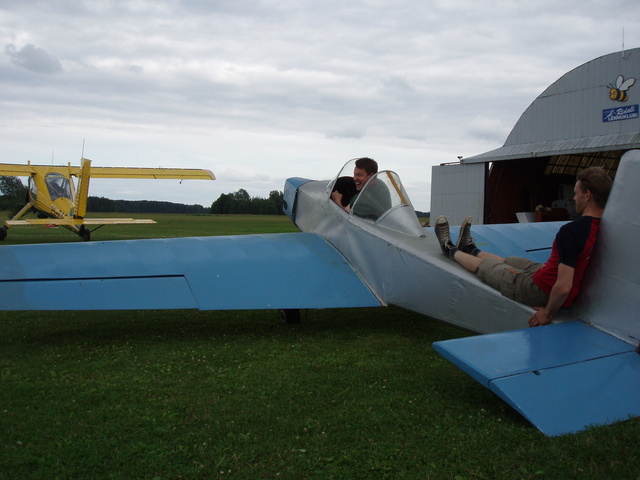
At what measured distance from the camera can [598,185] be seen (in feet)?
12.1

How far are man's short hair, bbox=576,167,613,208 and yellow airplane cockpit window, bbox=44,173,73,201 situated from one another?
2099 centimetres

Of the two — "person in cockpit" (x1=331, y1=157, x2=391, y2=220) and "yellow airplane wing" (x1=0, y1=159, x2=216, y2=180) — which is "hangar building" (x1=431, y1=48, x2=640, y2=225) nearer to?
"yellow airplane wing" (x1=0, y1=159, x2=216, y2=180)

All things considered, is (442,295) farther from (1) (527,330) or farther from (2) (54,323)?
(2) (54,323)

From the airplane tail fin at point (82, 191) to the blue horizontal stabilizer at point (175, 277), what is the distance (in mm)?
14744

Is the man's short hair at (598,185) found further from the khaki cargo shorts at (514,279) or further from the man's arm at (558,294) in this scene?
the khaki cargo shorts at (514,279)

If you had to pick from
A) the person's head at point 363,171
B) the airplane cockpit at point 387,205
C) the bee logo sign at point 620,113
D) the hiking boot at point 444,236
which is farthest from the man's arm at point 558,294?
the bee logo sign at point 620,113

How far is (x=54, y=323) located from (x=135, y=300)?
223 centimetres

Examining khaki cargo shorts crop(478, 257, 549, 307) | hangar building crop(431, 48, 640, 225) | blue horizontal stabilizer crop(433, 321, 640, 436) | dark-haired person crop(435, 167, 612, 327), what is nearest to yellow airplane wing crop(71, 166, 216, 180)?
hangar building crop(431, 48, 640, 225)

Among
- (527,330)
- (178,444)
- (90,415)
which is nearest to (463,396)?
(527,330)

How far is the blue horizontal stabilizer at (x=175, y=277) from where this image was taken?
500 centimetres

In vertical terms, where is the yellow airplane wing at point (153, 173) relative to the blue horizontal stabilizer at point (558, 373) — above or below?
above

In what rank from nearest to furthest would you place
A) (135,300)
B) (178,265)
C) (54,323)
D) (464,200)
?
(135,300) < (178,265) < (54,323) < (464,200)

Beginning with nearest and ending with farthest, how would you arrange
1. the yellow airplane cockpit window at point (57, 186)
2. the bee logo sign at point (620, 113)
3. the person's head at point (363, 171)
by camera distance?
1. the person's head at point (363, 171)
2. the bee logo sign at point (620, 113)
3. the yellow airplane cockpit window at point (57, 186)

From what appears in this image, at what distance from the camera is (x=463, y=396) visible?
12.0ft
